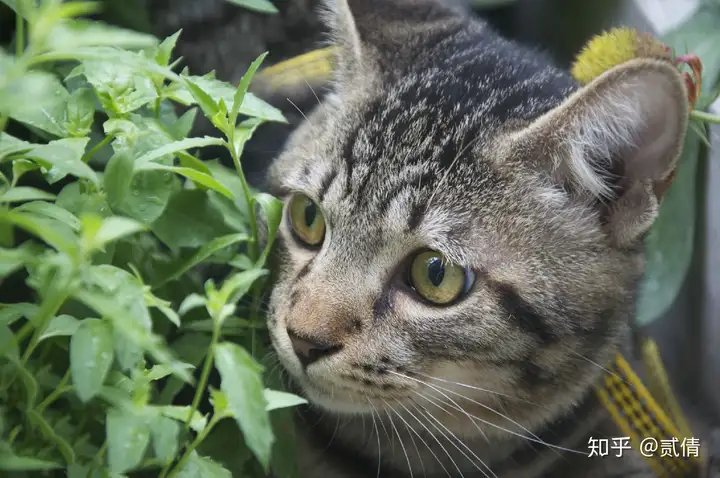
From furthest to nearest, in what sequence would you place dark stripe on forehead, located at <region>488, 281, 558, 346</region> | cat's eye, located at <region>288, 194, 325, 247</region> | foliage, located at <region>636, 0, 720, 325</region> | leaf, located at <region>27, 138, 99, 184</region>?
foliage, located at <region>636, 0, 720, 325</region>
cat's eye, located at <region>288, 194, 325, 247</region>
dark stripe on forehead, located at <region>488, 281, 558, 346</region>
leaf, located at <region>27, 138, 99, 184</region>

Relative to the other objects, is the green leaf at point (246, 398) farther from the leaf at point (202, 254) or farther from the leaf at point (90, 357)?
the leaf at point (202, 254)

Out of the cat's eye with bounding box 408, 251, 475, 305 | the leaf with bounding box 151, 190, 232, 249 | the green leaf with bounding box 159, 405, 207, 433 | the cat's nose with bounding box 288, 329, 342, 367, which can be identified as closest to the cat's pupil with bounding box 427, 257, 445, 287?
the cat's eye with bounding box 408, 251, 475, 305

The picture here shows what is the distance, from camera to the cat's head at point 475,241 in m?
0.96

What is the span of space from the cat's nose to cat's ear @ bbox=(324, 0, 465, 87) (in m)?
0.45

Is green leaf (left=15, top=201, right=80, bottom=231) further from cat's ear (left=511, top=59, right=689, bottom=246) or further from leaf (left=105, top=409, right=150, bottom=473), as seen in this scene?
cat's ear (left=511, top=59, right=689, bottom=246)

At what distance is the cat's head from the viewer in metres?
0.96

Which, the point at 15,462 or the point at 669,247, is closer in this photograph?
the point at 15,462

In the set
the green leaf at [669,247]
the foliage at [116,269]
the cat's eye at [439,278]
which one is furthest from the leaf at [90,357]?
the green leaf at [669,247]

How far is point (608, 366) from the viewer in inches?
48.7

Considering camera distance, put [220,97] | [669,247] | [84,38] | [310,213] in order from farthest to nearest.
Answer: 1. [669,247]
2. [310,213]
3. [220,97]
4. [84,38]

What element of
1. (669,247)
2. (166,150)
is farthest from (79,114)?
(669,247)

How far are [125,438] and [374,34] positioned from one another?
809mm

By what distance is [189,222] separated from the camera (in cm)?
92

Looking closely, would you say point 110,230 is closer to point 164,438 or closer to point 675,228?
point 164,438
